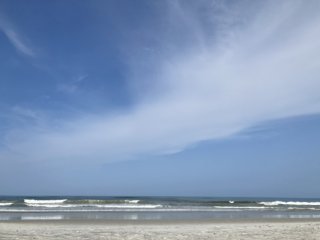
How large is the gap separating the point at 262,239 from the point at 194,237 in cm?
263

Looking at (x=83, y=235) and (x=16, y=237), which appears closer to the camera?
(x=16, y=237)

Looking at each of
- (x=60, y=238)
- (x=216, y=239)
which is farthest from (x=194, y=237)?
(x=60, y=238)

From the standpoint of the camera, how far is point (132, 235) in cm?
1717

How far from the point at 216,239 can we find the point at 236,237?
3.79 ft

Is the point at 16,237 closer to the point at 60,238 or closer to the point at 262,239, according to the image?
the point at 60,238

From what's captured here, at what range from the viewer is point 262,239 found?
1611cm

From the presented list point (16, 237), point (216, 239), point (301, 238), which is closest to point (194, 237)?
point (216, 239)

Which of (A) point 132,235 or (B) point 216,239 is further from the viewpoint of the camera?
(A) point 132,235

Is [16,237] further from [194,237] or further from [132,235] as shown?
[194,237]

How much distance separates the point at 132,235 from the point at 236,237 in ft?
13.8

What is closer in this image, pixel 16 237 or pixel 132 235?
→ pixel 16 237

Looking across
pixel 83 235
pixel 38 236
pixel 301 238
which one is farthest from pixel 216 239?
pixel 38 236

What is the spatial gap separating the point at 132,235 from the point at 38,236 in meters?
3.72

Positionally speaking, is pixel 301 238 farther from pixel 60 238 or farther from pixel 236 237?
pixel 60 238
